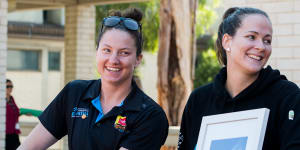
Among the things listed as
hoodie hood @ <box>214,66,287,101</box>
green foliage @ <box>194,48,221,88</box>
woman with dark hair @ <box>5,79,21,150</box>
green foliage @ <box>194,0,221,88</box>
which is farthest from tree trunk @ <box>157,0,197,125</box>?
green foliage @ <box>194,48,221,88</box>

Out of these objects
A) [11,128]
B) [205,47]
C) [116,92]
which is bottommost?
[205,47]

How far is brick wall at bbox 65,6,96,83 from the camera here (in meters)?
13.5

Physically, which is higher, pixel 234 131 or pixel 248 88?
pixel 248 88

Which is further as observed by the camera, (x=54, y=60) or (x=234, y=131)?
(x=54, y=60)

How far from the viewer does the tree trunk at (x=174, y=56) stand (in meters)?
12.2

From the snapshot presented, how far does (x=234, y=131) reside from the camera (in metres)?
2.66

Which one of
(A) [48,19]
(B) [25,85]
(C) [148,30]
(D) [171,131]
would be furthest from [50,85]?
(D) [171,131]

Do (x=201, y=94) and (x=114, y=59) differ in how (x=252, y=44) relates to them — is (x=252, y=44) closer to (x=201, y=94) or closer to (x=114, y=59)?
(x=201, y=94)

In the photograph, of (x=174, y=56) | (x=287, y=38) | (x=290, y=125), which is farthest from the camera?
(x=174, y=56)

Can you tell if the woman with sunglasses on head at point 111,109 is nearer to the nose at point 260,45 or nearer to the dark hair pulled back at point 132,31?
the dark hair pulled back at point 132,31

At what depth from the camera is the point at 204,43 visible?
122 ft

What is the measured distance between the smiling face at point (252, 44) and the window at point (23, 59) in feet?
85.4

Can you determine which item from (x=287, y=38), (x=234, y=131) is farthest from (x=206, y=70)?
(x=234, y=131)

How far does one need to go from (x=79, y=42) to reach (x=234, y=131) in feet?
36.6
